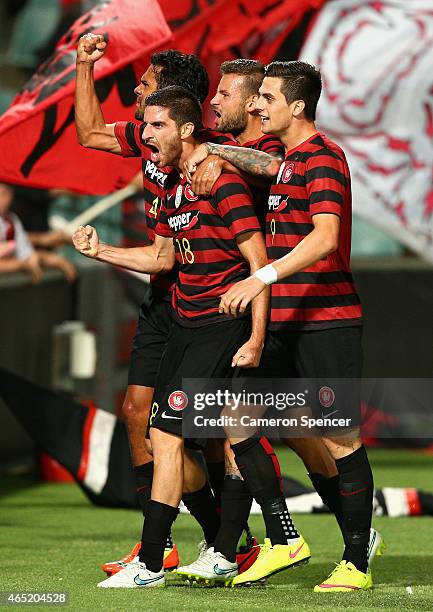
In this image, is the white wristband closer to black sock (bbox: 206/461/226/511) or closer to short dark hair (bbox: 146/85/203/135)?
short dark hair (bbox: 146/85/203/135)

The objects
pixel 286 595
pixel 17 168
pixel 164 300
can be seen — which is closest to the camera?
pixel 286 595

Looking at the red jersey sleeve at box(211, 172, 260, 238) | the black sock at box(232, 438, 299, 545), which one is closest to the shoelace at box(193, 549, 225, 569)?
the black sock at box(232, 438, 299, 545)

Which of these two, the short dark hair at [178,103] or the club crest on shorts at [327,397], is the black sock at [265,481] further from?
the short dark hair at [178,103]

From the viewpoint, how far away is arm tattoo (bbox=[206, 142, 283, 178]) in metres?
5.83

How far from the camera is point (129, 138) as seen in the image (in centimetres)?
668

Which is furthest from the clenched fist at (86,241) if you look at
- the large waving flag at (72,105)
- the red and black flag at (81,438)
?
the red and black flag at (81,438)

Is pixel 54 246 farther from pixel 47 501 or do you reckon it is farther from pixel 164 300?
pixel 164 300

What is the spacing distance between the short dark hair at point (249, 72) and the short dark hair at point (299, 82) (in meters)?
0.27

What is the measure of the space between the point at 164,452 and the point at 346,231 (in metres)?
1.12

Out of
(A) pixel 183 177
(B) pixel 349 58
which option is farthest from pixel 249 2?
(A) pixel 183 177

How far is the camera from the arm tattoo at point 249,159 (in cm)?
583

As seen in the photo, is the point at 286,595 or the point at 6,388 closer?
the point at 286,595

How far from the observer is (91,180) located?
8.13m

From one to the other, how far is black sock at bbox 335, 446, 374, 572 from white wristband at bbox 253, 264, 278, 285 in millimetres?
825
